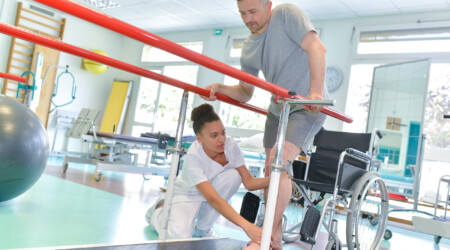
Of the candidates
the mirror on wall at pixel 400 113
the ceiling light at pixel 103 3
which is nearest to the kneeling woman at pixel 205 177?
the mirror on wall at pixel 400 113

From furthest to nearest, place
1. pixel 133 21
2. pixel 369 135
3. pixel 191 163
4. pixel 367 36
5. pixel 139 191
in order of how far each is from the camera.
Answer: pixel 133 21 → pixel 367 36 → pixel 139 191 → pixel 369 135 → pixel 191 163

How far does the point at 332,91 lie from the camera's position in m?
6.34

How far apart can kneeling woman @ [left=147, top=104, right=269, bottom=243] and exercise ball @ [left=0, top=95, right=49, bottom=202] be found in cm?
86

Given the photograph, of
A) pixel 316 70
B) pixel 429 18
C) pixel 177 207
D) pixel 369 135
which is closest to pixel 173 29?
pixel 429 18

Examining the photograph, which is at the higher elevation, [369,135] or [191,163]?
[369,135]

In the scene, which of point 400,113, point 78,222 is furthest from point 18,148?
point 400,113

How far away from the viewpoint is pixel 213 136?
6.77 ft

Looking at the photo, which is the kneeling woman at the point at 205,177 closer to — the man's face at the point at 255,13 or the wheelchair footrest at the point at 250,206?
the wheelchair footrest at the point at 250,206

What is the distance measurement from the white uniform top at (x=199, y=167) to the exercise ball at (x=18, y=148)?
98 centimetres

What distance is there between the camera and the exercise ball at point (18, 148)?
2.47m

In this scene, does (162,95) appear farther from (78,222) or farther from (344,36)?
(78,222)

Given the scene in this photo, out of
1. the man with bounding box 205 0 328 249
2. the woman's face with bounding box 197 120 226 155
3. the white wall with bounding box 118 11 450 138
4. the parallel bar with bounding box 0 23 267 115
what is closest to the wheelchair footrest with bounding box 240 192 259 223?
the woman's face with bounding box 197 120 226 155

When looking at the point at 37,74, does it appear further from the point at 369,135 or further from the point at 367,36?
the point at 367,36

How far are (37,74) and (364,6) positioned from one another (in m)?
4.32
